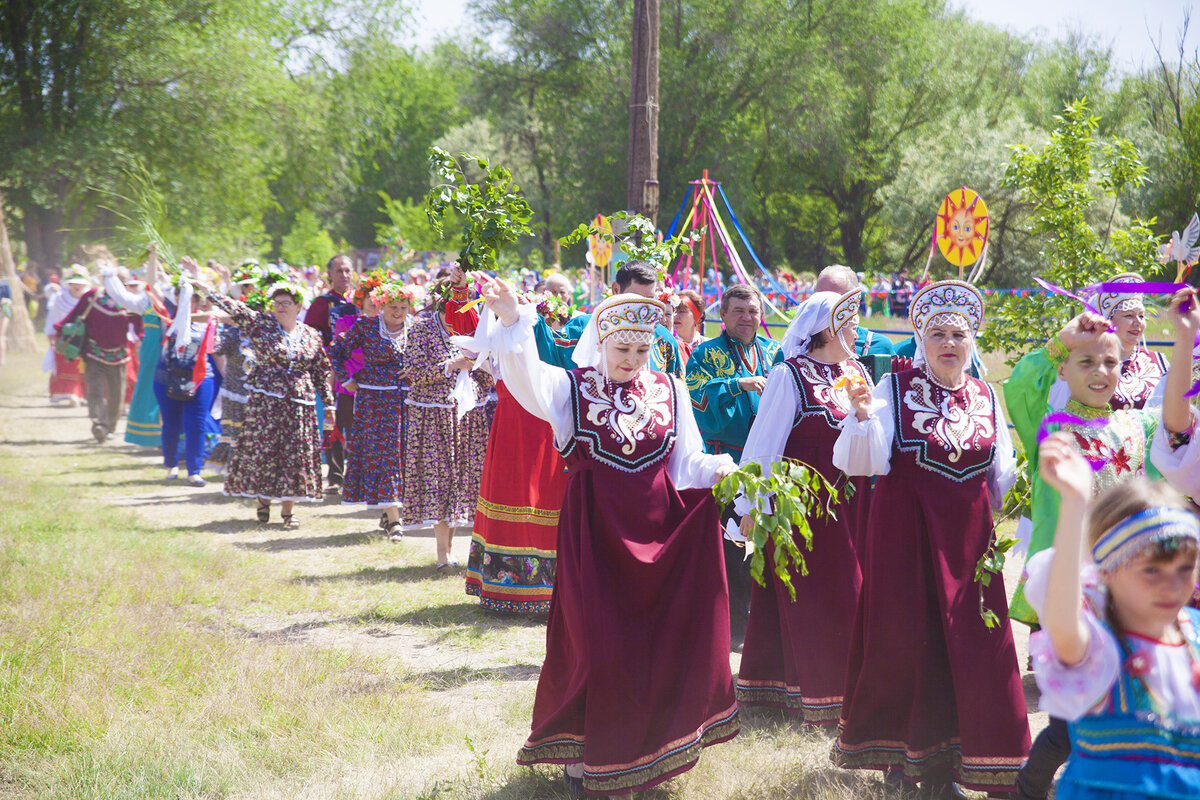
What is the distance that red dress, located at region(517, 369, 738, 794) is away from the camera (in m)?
3.94

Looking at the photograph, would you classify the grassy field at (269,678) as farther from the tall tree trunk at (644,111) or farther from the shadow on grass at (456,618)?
the tall tree trunk at (644,111)

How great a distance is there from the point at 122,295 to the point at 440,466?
592cm

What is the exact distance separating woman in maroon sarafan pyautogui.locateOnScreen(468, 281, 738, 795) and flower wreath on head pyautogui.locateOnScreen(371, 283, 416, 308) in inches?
179

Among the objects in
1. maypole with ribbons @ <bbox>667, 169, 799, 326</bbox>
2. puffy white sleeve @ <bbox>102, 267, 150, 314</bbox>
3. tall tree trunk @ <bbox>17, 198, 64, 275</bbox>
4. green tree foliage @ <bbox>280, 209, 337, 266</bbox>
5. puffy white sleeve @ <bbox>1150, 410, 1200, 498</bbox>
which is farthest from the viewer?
green tree foliage @ <bbox>280, 209, 337, 266</bbox>

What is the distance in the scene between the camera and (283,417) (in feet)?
30.0

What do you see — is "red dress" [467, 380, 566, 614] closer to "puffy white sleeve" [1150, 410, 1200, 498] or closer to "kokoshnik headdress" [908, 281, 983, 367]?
"kokoshnik headdress" [908, 281, 983, 367]

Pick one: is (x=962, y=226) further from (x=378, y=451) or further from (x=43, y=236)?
(x=43, y=236)

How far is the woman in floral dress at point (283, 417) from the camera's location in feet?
29.5

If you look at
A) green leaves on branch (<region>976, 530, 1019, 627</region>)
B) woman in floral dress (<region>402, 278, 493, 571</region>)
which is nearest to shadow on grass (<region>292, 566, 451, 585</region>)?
woman in floral dress (<region>402, 278, 493, 571</region>)

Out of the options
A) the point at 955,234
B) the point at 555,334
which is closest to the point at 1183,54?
the point at 955,234

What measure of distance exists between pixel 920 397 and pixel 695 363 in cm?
190

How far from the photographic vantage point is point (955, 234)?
26.1 ft

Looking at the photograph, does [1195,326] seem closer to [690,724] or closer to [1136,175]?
[690,724]

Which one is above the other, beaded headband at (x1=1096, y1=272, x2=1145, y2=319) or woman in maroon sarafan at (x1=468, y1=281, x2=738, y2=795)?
beaded headband at (x1=1096, y1=272, x2=1145, y2=319)
